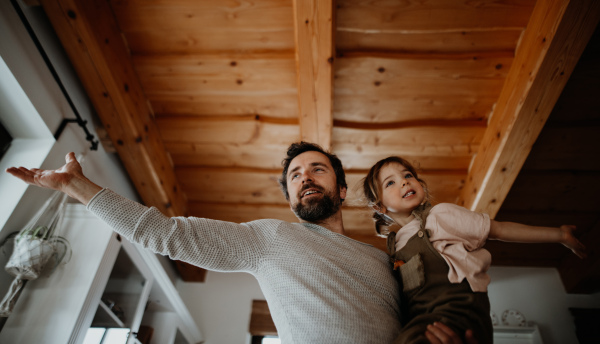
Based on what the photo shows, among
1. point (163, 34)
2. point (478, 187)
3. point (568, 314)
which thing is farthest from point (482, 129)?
point (163, 34)

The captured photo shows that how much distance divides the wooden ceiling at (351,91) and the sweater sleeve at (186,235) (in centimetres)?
109

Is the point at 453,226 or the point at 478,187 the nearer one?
the point at 453,226

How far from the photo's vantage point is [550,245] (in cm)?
292

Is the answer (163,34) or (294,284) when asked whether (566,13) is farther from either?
(163,34)

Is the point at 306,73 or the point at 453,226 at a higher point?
A: the point at 306,73

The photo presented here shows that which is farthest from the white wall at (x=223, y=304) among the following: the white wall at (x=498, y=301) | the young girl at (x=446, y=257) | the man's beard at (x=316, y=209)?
the young girl at (x=446, y=257)

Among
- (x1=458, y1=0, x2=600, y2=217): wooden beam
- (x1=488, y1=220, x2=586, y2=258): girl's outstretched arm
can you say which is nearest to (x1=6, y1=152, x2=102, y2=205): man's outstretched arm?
(x1=488, y1=220, x2=586, y2=258): girl's outstretched arm

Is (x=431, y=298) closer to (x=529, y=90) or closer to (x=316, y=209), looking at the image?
(x=316, y=209)

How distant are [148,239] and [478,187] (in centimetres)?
205

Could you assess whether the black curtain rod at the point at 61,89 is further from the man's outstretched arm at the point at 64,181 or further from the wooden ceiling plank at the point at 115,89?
the man's outstretched arm at the point at 64,181

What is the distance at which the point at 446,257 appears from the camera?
42.5 inches

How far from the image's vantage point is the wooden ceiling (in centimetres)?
180

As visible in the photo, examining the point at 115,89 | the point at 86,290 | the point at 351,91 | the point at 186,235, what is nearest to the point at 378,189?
the point at 186,235

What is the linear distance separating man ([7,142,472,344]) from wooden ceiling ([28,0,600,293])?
3.36 ft
